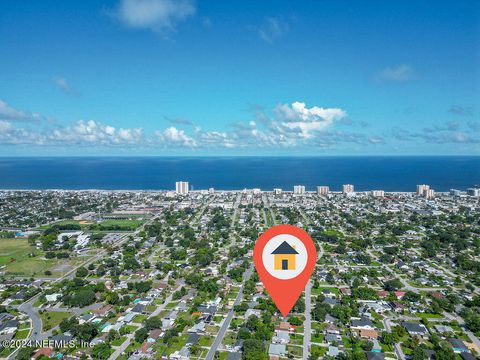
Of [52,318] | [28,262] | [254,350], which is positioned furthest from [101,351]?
[28,262]

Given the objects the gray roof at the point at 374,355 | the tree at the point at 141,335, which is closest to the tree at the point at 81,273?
the tree at the point at 141,335

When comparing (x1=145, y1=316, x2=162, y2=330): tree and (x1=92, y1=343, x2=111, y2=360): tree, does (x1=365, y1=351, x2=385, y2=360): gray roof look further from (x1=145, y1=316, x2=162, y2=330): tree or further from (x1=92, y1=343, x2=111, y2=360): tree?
(x1=92, y1=343, x2=111, y2=360): tree

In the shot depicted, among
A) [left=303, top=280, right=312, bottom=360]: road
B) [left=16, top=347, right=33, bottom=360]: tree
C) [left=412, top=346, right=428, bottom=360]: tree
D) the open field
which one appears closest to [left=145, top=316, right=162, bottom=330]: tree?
[left=16, top=347, right=33, bottom=360]: tree

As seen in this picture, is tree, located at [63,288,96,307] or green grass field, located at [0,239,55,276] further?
green grass field, located at [0,239,55,276]

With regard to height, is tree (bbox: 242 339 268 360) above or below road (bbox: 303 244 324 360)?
above

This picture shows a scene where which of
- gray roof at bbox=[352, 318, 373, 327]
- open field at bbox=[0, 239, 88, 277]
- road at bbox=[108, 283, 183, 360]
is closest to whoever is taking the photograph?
road at bbox=[108, 283, 183, 360]

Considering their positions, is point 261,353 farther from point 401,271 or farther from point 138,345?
point 401,271

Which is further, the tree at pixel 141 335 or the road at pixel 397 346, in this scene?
the tree at pixel 141 335

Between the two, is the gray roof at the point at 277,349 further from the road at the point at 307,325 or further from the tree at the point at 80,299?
the tree at the point at 80,299

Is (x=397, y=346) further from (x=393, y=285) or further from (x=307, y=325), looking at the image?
(x=393, y=285)
